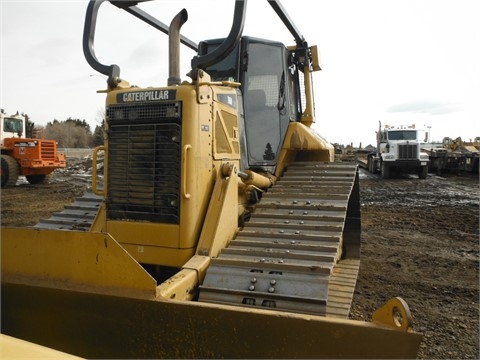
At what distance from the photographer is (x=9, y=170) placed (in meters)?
16.3

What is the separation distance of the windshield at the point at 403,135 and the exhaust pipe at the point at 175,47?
19503 millimetres

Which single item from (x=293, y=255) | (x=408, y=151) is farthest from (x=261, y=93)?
(x=408, y=151)

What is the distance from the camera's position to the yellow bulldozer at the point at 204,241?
2334 millimetres

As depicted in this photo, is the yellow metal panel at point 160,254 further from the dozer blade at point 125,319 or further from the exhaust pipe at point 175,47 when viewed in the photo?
the exhaust pipe at point 175,47

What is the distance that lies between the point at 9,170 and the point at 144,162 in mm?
15548

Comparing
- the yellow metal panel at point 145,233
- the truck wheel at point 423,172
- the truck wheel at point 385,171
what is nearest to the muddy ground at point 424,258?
the yellow metal panel at point 145,233

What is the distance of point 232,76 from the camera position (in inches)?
178

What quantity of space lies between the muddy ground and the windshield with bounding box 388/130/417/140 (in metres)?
6.80

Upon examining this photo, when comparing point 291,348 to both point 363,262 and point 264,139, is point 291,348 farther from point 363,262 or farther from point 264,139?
point 363,262

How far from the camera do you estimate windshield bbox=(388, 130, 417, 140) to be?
20.7 m

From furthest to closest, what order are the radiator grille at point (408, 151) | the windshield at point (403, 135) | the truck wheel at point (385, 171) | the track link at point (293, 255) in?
the truck wheel at point (385, 171) → the windshield at point (403, 135) → the radiator grille at point (408, 151) → the track link at point (293, 255)

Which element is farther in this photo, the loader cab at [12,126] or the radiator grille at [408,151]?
the radiator grille at [408,151]


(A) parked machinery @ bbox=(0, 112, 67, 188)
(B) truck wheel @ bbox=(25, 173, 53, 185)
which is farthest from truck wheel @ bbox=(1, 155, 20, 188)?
(B) truck wheel @ bbox=(25, 173, 53, 185)

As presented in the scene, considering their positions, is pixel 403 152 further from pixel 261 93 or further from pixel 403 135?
pixel 261 93
